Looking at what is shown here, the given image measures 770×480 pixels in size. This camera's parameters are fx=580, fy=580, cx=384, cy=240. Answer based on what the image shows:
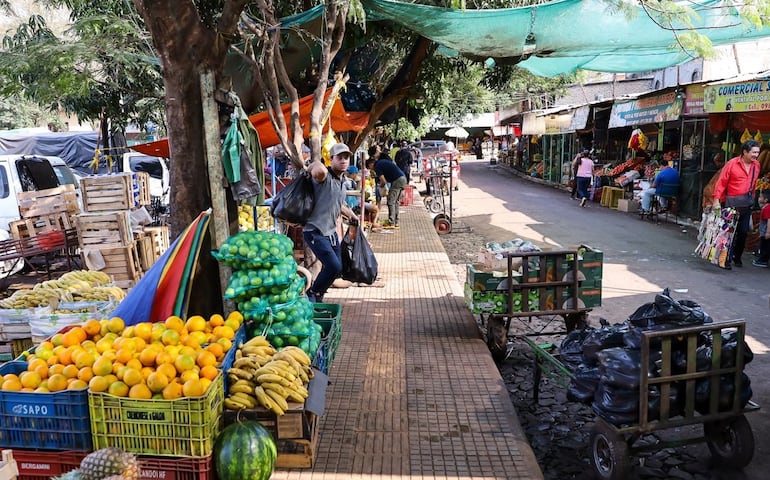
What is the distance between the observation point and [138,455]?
310 cm

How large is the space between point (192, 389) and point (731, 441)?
3.45 meters

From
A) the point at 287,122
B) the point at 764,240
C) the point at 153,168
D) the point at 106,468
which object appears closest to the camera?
the point at 106,468

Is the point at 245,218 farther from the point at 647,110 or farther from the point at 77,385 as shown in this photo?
the point at 647,110

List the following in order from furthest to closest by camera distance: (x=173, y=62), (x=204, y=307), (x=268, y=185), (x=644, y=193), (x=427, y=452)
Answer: (x=644, y=193) → (x=268, y=185) → (x=204, y=307) → (x=173, y=62) → (x=427, y=452)

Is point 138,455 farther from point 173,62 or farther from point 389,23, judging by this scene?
point 389,23

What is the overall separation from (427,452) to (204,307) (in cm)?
229

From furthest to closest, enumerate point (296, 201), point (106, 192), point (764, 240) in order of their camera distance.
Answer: point (764, 240), point (106, 192), point (296, 201)

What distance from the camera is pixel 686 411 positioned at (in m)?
3.64

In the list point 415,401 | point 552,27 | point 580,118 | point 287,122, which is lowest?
point 415,401

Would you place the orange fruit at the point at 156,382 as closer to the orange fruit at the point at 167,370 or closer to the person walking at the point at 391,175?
the orange fruit at the point at 167,370

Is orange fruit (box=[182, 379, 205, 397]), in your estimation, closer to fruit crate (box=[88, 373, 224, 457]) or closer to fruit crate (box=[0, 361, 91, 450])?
fruit crate (box=[88, 373, 224, 457])

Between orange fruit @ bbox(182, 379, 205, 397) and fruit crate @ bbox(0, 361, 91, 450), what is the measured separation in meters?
0.55

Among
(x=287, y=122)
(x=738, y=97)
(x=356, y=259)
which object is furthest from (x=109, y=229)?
(x=738, y=97)

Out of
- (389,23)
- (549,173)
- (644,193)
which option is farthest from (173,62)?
(549,173)
